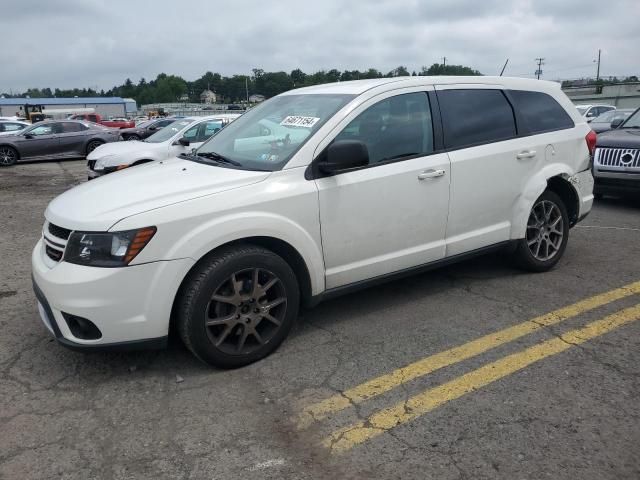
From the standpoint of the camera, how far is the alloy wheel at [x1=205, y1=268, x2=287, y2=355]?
3184mm

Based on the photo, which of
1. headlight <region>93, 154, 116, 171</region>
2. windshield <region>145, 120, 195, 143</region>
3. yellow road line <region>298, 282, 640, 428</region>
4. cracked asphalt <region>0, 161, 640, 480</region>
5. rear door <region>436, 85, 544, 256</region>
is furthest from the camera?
windshield <region>145, 120, 195, 143</region>

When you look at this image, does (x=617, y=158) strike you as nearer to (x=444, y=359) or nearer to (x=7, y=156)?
(x=444, y=359)

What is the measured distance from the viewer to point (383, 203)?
3709 mm

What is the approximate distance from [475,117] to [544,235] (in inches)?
51.6

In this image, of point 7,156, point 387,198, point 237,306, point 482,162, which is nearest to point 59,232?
point 237,306

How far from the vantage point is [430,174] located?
12.8ft

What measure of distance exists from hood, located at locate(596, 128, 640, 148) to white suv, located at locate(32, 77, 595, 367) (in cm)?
309

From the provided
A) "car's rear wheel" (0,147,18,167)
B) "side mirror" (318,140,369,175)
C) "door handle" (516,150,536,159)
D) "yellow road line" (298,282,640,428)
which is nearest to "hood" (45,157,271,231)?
"side mirror" (318,140,369,175)

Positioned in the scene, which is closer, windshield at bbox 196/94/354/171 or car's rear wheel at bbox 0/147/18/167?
windshield at bbox 196/94/354/171

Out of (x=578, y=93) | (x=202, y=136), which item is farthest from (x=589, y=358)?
(x=578, y=93)

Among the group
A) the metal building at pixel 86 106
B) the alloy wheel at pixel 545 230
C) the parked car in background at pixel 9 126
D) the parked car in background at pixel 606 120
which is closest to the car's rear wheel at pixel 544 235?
the alloy wheel at pixel 545 230

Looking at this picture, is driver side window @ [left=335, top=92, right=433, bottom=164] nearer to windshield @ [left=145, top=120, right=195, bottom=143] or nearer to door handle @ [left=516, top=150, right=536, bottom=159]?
door handle @ [left=516, top=150, right=536, bottom=159]

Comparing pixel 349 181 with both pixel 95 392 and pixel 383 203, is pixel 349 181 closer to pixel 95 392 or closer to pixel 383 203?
pixel 383 203

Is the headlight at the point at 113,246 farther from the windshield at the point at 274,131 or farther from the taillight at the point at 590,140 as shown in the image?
the taillight at the point at 590,140
